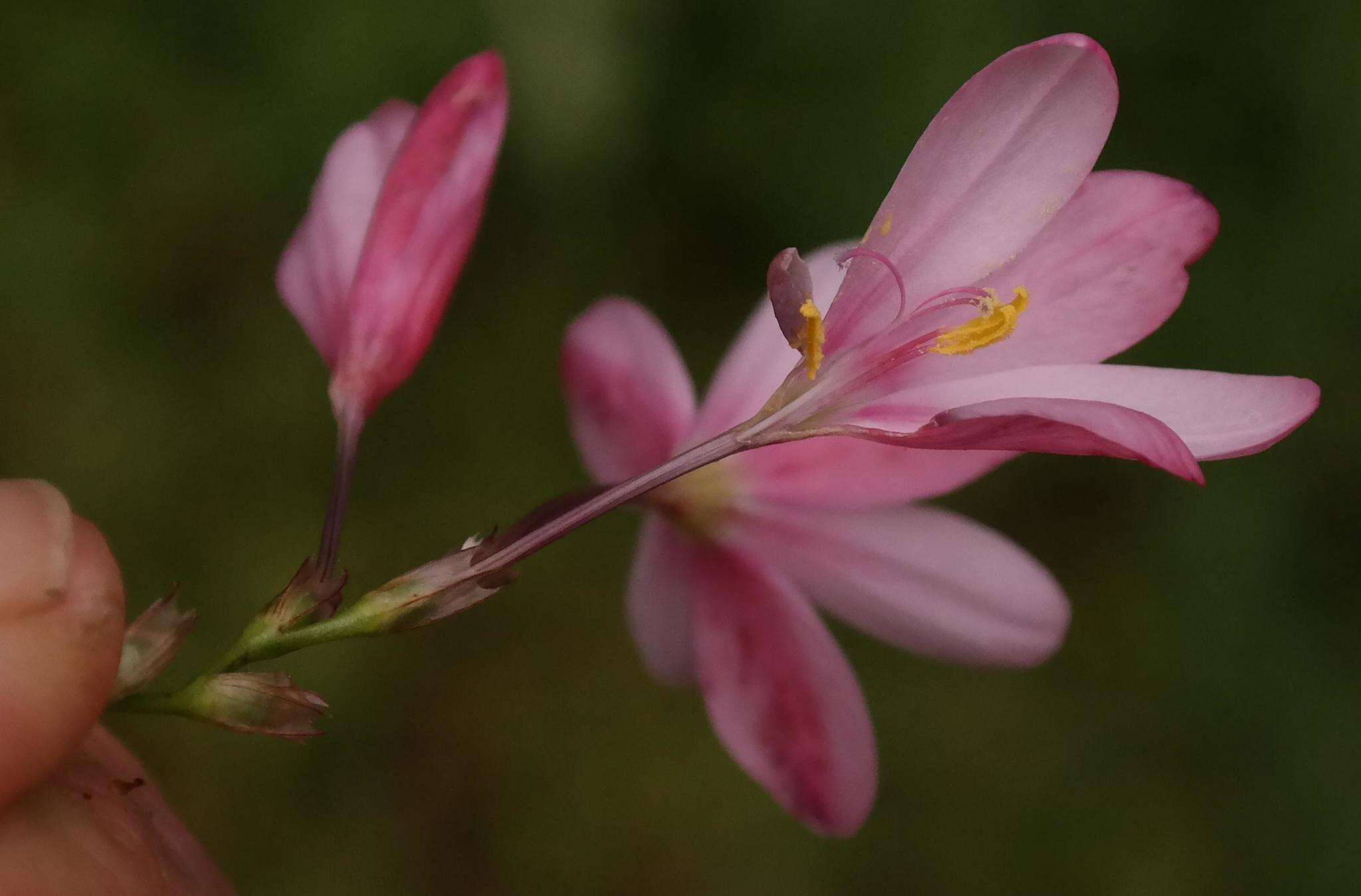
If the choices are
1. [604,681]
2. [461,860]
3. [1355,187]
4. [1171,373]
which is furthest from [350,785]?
[1355,187]

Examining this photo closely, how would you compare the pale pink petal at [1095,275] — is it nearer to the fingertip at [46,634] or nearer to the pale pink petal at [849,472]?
the pale pink petal at [849,472]

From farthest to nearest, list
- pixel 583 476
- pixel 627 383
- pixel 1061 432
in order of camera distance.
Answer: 1. pixel 583 476
2. pixel 627 383
3. pixel 1061 432

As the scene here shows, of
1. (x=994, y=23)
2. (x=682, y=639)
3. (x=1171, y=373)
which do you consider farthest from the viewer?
(x=994, y=23)

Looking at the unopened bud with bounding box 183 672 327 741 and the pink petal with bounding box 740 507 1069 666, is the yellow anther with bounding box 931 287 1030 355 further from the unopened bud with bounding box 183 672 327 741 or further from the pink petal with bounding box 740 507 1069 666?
the unopened bud with bounding box 183 672 327 741

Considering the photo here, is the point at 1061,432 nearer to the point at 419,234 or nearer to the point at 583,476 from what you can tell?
→ the point at 419,234

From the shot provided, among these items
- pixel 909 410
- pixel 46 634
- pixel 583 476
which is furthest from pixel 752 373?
pixel 583 476

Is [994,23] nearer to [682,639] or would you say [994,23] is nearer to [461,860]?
[682,639]

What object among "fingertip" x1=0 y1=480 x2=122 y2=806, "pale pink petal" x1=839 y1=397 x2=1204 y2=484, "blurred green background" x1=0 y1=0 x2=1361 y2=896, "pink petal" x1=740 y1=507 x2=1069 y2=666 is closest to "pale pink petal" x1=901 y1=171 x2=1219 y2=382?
"pale pink petal" x1=839 y1=397 x2=1204 y2=484
